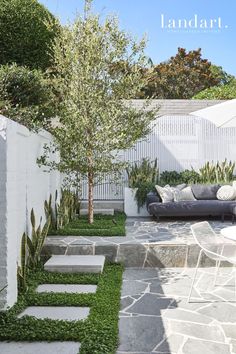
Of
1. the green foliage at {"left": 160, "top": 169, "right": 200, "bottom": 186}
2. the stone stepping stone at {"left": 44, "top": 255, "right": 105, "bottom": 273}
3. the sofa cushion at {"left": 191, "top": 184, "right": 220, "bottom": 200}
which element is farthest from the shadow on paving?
the green foliage at {"left": 160, "top": 169, "right": 200, "bottom": 186}

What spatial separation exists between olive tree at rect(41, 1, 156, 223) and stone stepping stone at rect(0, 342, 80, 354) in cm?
450

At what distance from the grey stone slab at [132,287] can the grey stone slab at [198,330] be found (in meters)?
1.16

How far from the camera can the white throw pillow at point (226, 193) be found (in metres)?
10.1

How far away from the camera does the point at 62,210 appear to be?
27.8ft

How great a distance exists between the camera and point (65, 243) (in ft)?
22.3

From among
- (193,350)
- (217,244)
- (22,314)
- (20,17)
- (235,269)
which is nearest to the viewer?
(193,350)

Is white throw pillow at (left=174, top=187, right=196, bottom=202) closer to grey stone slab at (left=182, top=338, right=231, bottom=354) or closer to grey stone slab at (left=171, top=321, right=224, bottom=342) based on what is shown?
grey stone slab at (left=171, top=321, right=224, bottom=342)

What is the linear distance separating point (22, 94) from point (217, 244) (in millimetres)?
4650

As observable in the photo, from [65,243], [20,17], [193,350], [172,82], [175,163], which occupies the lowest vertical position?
[193,350]

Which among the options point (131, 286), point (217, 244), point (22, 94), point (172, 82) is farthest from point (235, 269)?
point (172, 82)

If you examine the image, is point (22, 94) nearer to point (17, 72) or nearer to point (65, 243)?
point (17, 72)

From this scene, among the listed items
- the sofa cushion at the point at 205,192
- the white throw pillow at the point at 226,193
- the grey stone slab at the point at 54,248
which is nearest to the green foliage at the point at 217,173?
the sofa cushion at the point at 205,192

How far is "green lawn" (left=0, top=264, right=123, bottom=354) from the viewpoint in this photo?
3730mm

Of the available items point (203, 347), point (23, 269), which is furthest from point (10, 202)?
point (203, 347)
